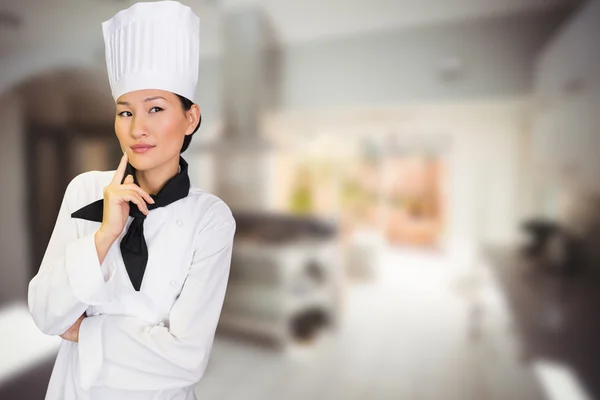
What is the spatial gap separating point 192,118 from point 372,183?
47 centimetres

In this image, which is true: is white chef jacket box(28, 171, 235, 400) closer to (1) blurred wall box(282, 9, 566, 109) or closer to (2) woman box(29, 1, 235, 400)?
(2) woman box(29, 1, 235, 400)

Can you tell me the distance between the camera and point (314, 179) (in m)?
0.97

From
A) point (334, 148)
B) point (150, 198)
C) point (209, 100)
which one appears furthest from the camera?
point (334, 148)

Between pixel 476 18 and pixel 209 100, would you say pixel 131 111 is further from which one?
pixel 476 18

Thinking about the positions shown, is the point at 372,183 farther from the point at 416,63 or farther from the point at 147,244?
the point at 147,244

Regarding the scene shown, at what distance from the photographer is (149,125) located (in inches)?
25.3

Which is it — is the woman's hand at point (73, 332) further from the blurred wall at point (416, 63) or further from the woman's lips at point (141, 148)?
the blurred wall at point (416, 63)

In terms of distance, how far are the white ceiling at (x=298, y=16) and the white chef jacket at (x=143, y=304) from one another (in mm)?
420

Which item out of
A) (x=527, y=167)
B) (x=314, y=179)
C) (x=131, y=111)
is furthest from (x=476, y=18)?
(x=131, y=111)

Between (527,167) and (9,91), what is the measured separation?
1.28 meters

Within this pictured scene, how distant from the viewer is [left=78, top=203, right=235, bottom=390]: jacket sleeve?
63cm

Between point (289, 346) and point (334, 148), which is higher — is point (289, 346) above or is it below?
below

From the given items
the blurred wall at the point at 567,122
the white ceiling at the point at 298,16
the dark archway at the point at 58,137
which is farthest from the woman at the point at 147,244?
the blurred wall at the point at 567,122

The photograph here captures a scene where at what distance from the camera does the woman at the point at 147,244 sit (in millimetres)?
631
